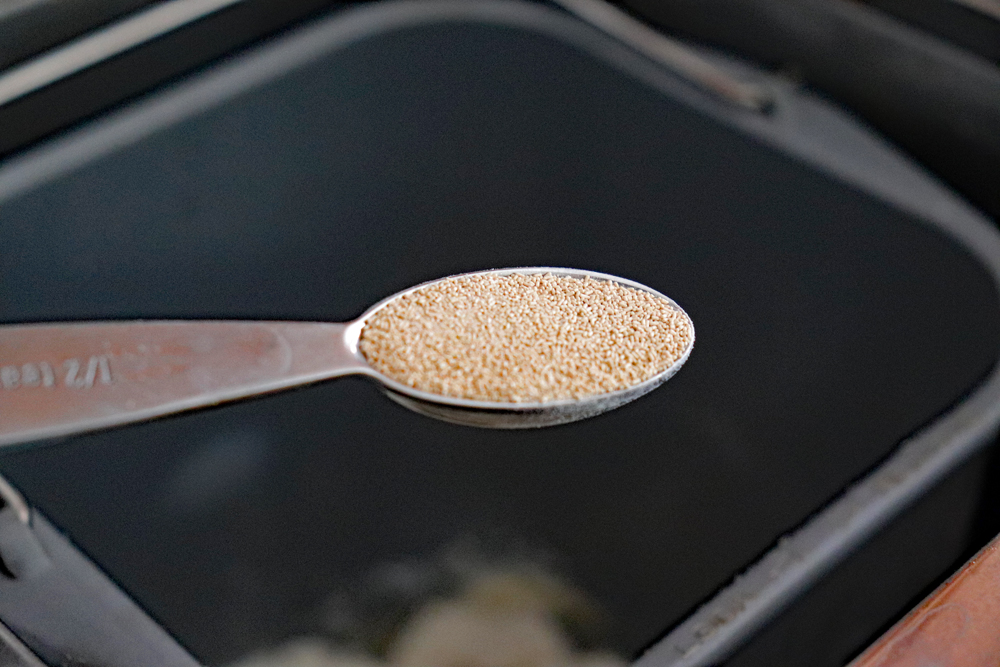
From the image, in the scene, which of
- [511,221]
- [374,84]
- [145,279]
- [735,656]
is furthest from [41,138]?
[735,656]

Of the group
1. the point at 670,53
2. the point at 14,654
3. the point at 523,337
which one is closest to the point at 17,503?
the point at 14,654

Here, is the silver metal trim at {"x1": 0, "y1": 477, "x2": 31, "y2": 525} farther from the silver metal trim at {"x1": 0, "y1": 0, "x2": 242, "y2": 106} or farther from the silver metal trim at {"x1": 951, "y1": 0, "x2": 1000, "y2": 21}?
the silver metal trim at {"x1": 951, "y1": 0, "x2": 1000, "y2": 21}

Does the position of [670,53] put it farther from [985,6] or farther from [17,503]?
[17,503]

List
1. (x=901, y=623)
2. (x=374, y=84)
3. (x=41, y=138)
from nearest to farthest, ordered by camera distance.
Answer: (x=901, y=623) → (x=41, y=138) → (x=374, y=84)

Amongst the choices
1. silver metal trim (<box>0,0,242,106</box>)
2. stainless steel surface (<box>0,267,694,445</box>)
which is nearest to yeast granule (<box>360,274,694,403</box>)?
stainless steel surface (<box>0,267,694,445</box>)

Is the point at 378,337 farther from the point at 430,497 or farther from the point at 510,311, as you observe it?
the point at 430,497

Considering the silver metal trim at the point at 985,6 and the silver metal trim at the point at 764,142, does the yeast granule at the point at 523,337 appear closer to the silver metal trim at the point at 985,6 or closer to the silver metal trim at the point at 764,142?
the silver metal trim at the point at 764,142
